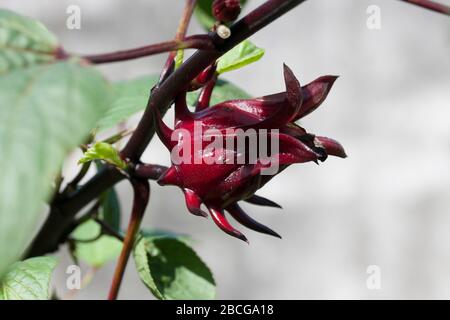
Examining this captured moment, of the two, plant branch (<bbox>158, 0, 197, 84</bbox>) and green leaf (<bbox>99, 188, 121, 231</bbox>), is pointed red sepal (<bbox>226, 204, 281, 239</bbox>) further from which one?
green leaf (<bbox>99, 188, 121, 231</bbox>)

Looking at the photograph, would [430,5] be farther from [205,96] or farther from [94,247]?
[94,247]

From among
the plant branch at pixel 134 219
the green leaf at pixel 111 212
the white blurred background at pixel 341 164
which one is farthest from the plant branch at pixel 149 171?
the white blurred background at pixel 341 164

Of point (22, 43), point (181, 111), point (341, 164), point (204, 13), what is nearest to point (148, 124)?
point (181, 111)

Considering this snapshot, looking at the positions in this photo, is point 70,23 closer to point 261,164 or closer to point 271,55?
point 261,164

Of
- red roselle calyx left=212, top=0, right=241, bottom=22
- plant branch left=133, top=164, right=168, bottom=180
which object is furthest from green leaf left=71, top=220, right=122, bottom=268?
red roselle calyx left=212, top=0, right=241, bottom=22

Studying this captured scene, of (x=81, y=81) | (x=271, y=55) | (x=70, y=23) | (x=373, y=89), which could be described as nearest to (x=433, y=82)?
(x=373, y=89)

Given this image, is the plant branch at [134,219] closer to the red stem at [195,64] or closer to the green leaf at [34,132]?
the red stem at [195,64]
